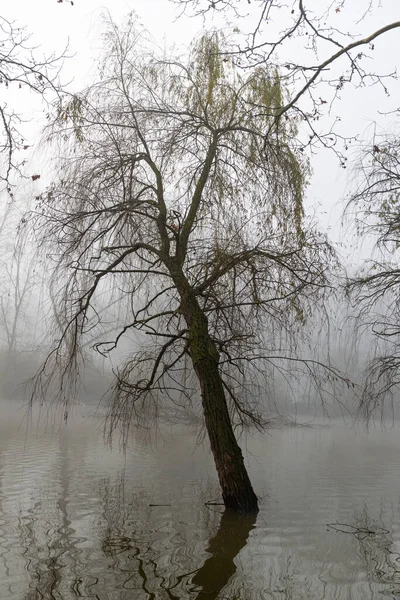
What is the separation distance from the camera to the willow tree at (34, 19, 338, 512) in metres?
6.54

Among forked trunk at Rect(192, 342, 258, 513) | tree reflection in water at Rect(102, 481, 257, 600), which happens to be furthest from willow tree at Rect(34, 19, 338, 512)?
tree reflection in water at Rect(102, 481, 257, 600)

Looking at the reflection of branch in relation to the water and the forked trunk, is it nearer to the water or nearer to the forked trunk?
the water

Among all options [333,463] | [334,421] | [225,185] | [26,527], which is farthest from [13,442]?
[334,421]

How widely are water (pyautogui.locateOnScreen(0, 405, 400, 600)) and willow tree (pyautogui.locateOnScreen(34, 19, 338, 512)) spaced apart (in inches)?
33.3

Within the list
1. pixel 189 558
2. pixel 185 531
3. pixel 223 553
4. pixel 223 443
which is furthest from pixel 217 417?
pixel 189 558

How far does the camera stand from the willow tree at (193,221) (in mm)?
6539

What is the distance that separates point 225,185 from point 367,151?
176cm

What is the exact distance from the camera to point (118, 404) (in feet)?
21.7

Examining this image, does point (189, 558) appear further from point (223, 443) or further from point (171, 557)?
point (223, 443)

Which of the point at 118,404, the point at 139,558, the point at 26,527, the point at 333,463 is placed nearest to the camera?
the point at 139,558

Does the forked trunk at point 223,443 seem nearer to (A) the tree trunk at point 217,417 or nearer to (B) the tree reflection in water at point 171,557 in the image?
(A) the tree trunk at point 217,417

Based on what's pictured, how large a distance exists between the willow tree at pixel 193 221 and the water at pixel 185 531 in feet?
2.78

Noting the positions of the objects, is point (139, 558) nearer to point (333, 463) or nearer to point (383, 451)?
point (333, 463)

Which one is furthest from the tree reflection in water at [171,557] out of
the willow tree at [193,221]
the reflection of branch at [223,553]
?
the willow tree at [193,221]
